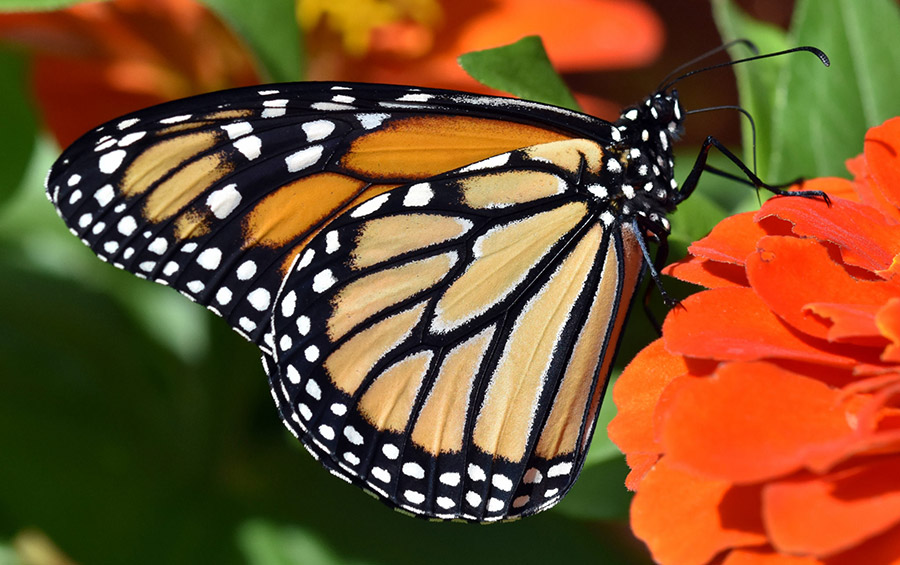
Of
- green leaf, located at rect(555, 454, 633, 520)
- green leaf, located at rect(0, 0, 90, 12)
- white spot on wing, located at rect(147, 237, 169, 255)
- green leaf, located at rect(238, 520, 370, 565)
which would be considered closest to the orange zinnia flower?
green leaf, located at rect(555, 454, 633, 520)

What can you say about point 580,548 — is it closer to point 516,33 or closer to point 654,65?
point 516,33

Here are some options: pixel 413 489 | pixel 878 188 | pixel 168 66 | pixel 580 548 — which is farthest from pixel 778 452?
pixel 168 66

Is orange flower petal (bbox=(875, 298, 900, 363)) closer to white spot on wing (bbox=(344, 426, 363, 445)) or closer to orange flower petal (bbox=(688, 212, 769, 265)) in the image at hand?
orange flower petal (bbox=(688, 212, 769, 265))

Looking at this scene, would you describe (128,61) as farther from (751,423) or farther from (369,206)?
(751,423)

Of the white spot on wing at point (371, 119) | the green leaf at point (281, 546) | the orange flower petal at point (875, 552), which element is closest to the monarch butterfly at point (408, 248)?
the white spot on wing at point (371, 119)

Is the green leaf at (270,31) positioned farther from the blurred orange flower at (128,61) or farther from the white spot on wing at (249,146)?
the blurred orange flower at (128,61)

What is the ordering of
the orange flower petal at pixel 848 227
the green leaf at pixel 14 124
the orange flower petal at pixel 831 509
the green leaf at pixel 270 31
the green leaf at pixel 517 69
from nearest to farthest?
the orange flower petal at pixel 831 509 → the orange flower petal at pixel 848 227 → the green leaf at pixel 517 69 → the green leaf at pixel 270 31 → the green leaf at pixel 14 124

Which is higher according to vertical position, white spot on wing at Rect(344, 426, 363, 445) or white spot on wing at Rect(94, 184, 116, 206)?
white spot on wing at Rect(94, 184, 116, 206)
